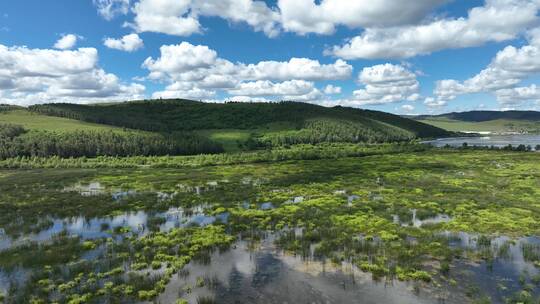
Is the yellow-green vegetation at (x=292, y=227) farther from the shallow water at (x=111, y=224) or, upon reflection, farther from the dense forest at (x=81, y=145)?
the dense forest at (x=81, y=145)

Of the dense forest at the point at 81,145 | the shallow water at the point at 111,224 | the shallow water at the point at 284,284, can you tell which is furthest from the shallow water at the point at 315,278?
the dense forest at the point at 81,145

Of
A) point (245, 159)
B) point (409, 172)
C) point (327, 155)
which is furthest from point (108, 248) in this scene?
point (327, 155)

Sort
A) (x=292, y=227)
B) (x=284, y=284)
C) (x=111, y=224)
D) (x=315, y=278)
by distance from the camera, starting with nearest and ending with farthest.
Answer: (x=284, y=284), (x=315, y=278), (x=292, y=227), (x=111, y=224)

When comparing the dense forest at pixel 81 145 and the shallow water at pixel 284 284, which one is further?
the dense forest at pixel 81 145

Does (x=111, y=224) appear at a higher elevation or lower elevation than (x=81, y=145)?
lower

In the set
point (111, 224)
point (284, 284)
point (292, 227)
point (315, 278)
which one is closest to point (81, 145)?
point (111, 224)

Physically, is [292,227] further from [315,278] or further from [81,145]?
[81,145]

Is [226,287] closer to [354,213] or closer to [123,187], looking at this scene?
[354,213]
